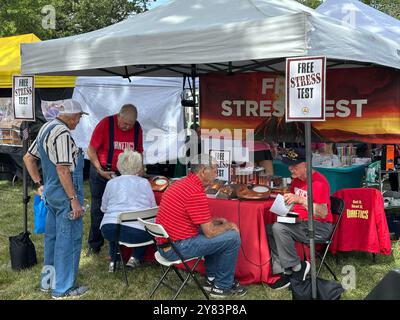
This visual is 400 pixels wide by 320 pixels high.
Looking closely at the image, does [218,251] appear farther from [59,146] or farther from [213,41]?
[213,41]

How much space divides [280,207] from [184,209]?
86cm

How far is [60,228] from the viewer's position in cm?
356

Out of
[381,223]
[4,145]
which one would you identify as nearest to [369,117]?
[381,223]

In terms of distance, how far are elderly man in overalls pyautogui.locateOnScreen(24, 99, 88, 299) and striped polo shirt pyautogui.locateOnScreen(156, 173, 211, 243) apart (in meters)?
0.69

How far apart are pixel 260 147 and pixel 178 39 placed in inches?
103

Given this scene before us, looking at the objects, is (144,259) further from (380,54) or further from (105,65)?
(380,54)

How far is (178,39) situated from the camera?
3.33 meters

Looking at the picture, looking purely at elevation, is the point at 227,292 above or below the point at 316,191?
below

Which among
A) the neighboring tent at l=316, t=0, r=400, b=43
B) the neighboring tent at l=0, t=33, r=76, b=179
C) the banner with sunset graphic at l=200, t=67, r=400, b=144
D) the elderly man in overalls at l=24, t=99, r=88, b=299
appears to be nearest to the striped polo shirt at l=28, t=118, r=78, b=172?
the elderly man in overalls at l=24, t=99, r=88, b=299

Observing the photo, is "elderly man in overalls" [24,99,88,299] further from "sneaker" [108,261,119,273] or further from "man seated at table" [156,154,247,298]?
"man seated at table" [156,154,247,298]

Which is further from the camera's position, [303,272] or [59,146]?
[303,272]

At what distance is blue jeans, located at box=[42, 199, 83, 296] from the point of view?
11.6 ft

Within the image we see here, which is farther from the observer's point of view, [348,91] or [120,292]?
[348,91]

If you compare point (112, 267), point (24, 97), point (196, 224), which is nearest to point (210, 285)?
point (196, 224)
